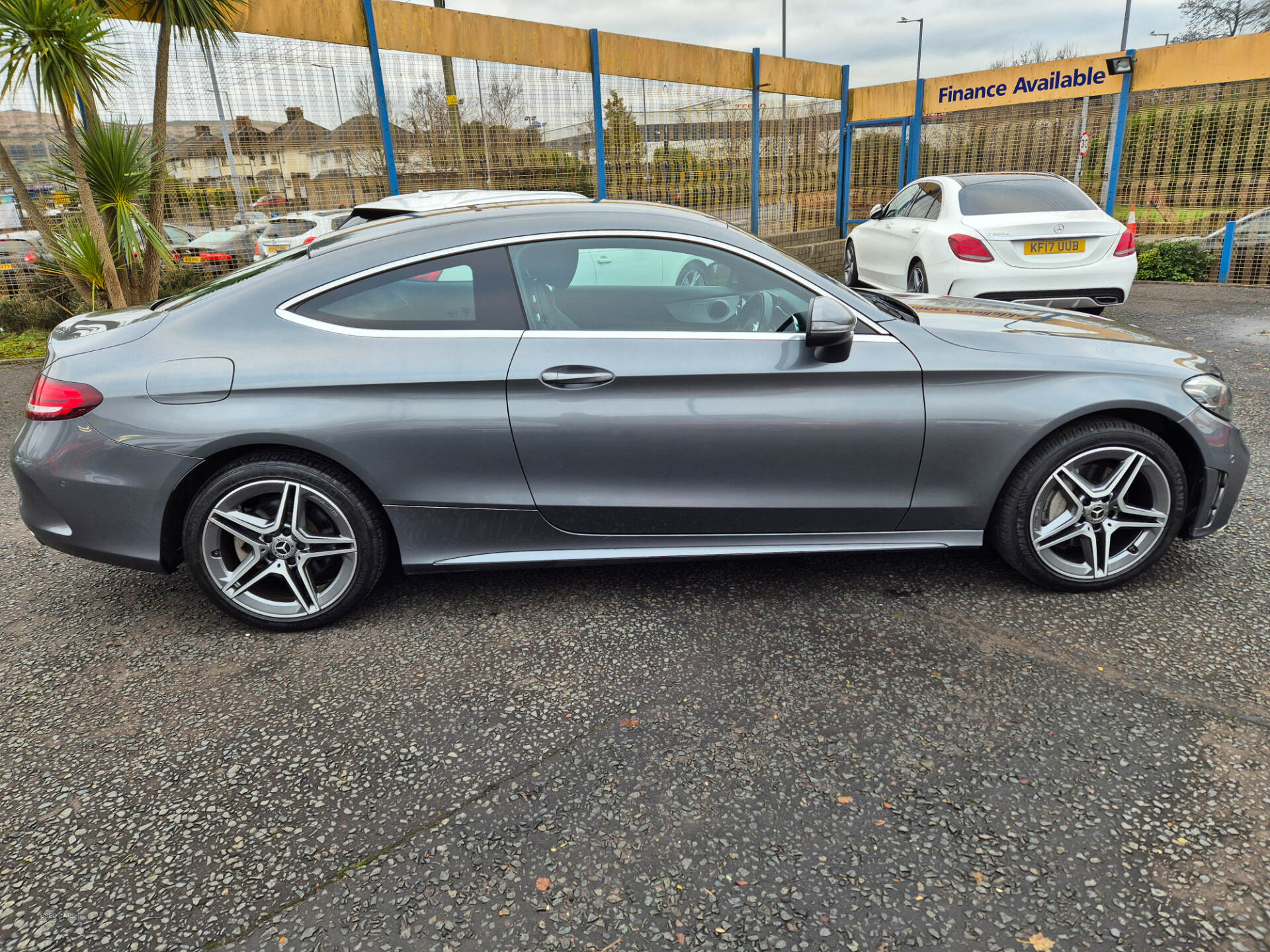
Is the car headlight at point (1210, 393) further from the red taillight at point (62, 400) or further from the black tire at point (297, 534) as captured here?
the red taillight at point (62, 400)

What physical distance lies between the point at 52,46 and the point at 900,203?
787 centimetres

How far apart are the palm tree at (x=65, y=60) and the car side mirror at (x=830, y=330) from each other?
6.48 m

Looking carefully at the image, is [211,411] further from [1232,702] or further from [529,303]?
[1232,702]

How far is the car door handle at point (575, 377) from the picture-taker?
3.02 metres

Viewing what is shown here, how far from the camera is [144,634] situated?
322cm

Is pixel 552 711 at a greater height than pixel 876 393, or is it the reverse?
pixel 876 393

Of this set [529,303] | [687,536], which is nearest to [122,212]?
[529,303]

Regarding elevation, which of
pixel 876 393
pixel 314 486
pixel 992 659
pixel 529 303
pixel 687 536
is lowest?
pixel 992 659

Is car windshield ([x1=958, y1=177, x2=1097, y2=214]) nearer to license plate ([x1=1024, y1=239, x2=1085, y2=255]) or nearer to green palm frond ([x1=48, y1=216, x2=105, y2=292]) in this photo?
license plate ([x1=1024, y1=239, x2=1085, y2=255])

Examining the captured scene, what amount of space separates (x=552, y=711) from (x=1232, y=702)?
210cm

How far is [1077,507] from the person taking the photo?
3.25 meters

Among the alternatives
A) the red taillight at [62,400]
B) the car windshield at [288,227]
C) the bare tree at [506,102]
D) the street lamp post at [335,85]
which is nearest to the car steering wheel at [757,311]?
the red taillight at [62,400]

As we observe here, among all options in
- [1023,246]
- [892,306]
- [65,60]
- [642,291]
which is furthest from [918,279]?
[65,60]

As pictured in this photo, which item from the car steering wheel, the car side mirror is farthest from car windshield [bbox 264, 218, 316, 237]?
the car side mirror
